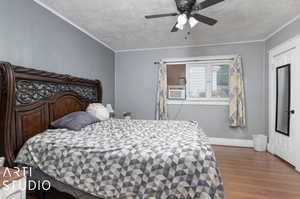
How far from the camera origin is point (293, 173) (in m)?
2.59

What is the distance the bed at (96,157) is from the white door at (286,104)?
2196 millimetres

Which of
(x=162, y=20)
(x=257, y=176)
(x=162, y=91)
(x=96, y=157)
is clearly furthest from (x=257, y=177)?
(x=162, y=20)

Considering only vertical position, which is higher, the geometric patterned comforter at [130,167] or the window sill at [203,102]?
the window sill at [203,102]

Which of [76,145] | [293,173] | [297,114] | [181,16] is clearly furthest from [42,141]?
[297,114]

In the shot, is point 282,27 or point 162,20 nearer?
point 162,20

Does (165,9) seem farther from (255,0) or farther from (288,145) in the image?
(288,145)

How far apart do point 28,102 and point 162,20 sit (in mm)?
2366

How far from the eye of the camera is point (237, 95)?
3.91 m

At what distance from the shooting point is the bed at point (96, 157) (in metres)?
1.32

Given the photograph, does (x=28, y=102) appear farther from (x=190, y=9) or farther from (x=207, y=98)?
(x=207, y=98)

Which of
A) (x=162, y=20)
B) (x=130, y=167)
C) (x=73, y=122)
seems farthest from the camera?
(x=162, y=20)

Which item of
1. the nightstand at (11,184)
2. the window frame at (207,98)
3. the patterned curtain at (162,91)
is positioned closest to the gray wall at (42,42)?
the nightstand at (11,184)

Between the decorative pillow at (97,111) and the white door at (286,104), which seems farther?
the decorative pillow at (97,111)

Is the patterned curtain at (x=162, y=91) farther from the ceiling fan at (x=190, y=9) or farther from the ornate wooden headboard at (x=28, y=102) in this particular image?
the ceiling fan at (x=190, y=9)
